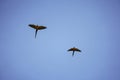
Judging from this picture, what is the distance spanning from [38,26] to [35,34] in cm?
249

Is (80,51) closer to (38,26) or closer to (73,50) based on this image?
(73,50)

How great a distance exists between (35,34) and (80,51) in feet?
25.3

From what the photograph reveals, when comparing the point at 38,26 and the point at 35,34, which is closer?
the point at 38,26

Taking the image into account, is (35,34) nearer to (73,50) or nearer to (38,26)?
(38,26)

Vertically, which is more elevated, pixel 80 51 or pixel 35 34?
pixel 35 34

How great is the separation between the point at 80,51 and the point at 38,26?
8203 millimetres

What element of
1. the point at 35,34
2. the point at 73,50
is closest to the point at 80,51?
the point at 73,50

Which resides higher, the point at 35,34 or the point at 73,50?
the point at 35,34

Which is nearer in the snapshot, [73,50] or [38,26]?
[38,26]

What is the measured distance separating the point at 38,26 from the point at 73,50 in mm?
6879

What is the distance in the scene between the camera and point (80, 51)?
3097cm

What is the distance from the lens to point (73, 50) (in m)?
30.2

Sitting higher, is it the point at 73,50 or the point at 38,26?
the point at 38,26

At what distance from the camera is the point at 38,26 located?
90.3 feet
